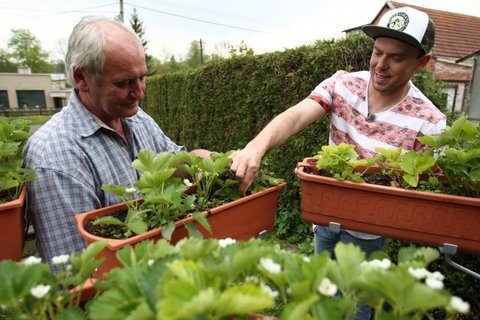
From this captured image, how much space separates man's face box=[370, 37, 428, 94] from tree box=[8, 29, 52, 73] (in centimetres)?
5740

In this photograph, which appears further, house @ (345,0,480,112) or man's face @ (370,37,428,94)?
house @ (345,0,480,112)

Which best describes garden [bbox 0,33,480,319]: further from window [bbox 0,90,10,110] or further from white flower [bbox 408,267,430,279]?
window [bbox 0,90,10,110]

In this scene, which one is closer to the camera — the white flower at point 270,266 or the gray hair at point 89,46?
the white flower at point 270,266

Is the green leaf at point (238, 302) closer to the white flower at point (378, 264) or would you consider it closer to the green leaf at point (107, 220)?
the white flower at point (378, 264)

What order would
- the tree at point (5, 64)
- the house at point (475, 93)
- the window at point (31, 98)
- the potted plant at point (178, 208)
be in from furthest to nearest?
the tree at point (5, 64) < the window at point (31, 98) < the house at point (475, 93) < the potted plant at point (178, 208)

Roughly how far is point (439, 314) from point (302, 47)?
2.90 meters

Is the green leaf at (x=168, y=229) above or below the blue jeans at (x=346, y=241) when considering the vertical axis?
above

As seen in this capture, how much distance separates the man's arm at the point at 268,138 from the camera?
4.17 ft

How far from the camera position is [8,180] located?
1.13 m

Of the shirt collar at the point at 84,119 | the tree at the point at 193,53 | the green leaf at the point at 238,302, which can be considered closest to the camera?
the green leaf at the point at 238,302

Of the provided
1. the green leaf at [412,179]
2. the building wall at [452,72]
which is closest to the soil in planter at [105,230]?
the green leaf at [412,179]

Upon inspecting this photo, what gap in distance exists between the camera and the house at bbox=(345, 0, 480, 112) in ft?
46.8

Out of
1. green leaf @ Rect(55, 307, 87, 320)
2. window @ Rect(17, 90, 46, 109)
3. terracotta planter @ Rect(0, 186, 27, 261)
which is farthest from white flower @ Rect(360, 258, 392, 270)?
window @ Rect(17, 90, 46, 109)

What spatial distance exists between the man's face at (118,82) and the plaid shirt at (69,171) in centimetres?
6
